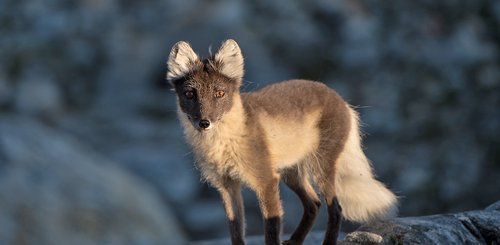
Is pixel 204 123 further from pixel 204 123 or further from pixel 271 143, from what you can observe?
pixel 271 143

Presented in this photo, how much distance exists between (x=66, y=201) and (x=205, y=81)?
20.7 ft

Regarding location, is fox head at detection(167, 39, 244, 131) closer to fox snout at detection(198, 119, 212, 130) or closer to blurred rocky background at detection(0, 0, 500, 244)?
fox snout at detection(198, 119, 212, 130)

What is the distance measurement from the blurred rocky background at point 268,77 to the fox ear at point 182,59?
7826 millimetres

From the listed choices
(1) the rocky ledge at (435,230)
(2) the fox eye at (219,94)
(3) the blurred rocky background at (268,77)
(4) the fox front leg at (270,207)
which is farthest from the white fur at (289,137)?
(3) the blurred rocky background at (268,77)

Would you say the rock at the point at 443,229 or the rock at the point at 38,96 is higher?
the rock at the point at 443,229

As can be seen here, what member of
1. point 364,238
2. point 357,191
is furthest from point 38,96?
point 364,238

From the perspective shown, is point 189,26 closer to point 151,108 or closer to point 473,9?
point 151,108

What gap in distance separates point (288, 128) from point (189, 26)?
45.2 feet

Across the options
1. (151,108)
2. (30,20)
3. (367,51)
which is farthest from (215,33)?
(30,20)

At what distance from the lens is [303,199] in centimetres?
771

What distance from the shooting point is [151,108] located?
19688 millimetres

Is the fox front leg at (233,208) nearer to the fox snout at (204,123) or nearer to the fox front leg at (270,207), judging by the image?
the fox front leg at (270,207)

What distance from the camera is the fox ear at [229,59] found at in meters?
6.73

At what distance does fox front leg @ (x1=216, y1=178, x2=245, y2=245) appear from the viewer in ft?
22.7
